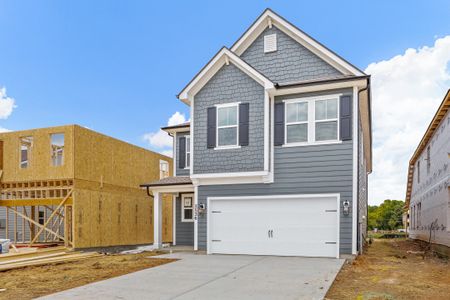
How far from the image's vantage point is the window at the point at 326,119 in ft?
40.7

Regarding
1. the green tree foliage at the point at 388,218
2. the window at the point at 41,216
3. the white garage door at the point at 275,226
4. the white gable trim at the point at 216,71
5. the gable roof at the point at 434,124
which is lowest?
the green tree foliage at the point at 388,218

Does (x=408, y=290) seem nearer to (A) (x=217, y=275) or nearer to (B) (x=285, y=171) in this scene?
(A) (x=217, y=275)

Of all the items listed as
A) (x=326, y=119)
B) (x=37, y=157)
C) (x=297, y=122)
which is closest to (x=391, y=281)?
(x=326, y=119)

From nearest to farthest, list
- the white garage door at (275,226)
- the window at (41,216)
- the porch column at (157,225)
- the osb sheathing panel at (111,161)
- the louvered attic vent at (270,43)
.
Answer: the white garage door at (275,226) → the louvered attic vent at (270,43) → the porch column at (157,225) → the osb sheathing panel at (111,161) → the window at (41,216)

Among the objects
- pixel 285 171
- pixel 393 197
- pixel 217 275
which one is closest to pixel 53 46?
pixel 285 171

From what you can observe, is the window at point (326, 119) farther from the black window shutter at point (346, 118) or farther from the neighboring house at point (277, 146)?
the black window shutter at point (346, 118)

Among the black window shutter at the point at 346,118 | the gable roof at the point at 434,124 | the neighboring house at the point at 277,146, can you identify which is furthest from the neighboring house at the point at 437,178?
the black window shutter at the point at 346,118

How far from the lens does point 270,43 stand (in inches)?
563

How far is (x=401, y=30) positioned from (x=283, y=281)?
35.2 feet

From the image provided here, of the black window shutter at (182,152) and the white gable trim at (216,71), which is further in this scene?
the black window shutter at (182,152)

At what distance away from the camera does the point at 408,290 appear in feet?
25.3

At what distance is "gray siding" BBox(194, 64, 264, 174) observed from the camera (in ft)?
42.1

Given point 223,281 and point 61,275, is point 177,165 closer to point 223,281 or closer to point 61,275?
point 61,275

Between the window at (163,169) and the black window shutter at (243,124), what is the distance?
11.7 metres
